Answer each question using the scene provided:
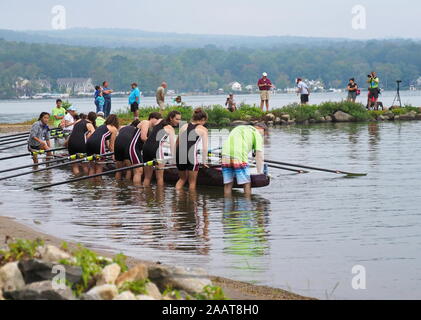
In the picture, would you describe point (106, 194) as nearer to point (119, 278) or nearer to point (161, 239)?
point (161, 239)

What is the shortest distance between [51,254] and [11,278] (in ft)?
2.20

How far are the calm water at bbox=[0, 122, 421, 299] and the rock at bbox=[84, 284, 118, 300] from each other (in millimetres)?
2830

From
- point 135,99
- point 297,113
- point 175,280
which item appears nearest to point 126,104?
point 297,113

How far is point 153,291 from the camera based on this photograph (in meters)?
7.68

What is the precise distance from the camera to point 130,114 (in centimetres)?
3959

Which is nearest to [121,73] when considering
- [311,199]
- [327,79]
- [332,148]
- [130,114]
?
[327,79]

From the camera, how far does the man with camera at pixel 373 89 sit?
41703mm

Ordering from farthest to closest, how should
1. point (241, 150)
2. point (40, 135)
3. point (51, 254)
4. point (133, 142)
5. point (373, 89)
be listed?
point (373, 89) < point (40, 135) < point (133, 142) < point (241, 150) < point (51, 254)

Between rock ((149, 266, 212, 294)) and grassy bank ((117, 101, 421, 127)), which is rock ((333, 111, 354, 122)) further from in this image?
rock ((149, 266, 212, 294))

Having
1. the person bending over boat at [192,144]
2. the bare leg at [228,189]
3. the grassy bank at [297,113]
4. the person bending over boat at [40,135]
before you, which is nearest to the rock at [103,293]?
the person bending over boat at [192,144]

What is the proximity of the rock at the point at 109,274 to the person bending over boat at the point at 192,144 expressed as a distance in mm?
8656

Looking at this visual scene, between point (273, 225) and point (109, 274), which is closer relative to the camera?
point (109, 274)

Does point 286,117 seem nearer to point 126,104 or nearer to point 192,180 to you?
point 192,180

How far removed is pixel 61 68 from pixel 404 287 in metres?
174
